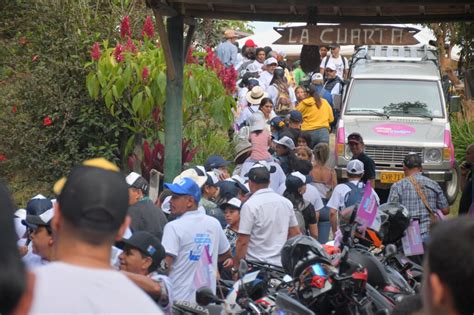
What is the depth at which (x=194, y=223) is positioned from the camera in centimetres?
838

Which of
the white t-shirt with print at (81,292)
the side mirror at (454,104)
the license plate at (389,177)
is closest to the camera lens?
the white t-shirt with print at (81,292)

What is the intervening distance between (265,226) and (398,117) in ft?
31.1

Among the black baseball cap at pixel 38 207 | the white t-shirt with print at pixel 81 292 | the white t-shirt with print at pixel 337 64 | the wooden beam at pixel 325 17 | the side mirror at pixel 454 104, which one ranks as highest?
the wooden beam at pixel 325 17

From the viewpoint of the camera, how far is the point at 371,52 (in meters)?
21.8

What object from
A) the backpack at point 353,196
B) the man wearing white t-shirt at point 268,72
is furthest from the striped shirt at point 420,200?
the man wearing white t-shirt at point 268,72

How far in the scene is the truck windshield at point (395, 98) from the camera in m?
19.0

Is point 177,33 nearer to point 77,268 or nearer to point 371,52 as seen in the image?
point 371,52

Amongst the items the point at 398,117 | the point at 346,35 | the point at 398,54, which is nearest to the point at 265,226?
the point at 346,35

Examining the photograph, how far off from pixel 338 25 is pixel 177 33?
2.02m

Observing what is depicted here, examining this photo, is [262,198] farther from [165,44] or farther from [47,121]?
[47,121]

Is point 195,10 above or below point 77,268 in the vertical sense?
above

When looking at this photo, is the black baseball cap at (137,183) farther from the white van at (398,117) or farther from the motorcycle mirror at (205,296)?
the white van at (398,117)

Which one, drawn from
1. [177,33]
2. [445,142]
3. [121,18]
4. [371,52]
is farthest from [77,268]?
[371,52]

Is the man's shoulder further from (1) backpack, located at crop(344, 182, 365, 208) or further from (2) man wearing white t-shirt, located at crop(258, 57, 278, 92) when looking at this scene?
(2) man wearing white t-shirt, located at crop(258, 57, 278, 92)
